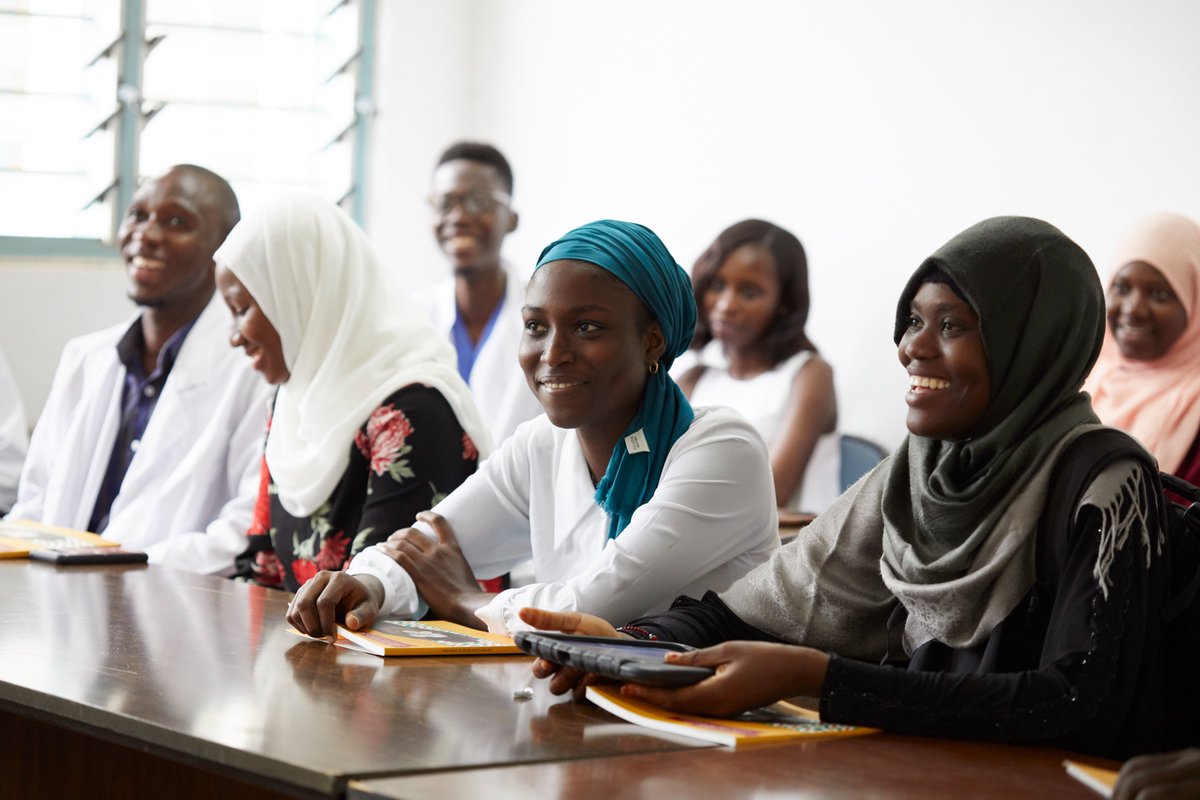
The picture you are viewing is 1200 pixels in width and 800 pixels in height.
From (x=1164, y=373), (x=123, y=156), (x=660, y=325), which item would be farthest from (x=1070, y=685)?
(x=123, y=156)

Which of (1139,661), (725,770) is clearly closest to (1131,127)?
(1139,661)

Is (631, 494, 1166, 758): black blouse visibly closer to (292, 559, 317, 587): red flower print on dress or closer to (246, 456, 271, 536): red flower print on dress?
(292, 559, 317, 587): red flower print on dress

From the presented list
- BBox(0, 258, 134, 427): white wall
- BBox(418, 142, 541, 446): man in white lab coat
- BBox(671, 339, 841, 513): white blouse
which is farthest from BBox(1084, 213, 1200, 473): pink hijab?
BBox(0, 258, 134, 427): white wall

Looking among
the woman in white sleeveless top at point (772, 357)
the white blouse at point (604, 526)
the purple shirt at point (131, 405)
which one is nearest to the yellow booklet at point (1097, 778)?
the white blouse at point (604, 526)

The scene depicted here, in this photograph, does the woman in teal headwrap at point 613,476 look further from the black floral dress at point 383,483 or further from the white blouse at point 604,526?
the black floral dress at point 383,483

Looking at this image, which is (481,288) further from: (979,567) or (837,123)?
(979,567)

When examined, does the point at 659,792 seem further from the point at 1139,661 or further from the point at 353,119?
the point at 353,119

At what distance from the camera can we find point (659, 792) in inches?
54.0

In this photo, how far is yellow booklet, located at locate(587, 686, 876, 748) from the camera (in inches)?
62.4

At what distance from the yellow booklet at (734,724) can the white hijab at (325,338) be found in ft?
4.63

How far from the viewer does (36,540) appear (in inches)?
123

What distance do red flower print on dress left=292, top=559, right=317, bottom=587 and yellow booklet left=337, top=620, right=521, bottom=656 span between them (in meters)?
0.83

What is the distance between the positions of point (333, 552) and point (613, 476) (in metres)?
0.83

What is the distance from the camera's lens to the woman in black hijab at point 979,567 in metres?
1.67
